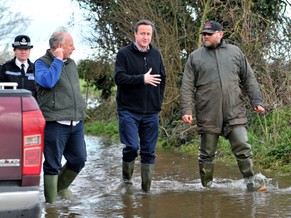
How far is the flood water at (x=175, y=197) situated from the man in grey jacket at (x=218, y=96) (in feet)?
1.23

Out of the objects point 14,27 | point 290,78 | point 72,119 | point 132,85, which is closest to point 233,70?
point 132,85

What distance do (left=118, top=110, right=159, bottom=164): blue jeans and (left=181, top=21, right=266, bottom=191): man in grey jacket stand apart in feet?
1.39

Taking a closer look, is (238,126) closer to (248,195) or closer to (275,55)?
(248,195)

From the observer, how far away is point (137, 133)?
27.2 ft

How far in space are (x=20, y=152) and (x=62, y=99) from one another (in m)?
2.44

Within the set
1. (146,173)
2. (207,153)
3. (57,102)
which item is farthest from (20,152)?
(207,153)

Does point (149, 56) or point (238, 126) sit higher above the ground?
point (149, 56)

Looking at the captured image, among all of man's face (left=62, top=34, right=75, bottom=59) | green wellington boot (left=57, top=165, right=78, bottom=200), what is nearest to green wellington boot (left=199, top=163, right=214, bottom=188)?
green wellington boot (left=57, top=165, right=78, bottom=200)

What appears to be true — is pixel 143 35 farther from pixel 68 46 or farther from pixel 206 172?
pixel 206 172

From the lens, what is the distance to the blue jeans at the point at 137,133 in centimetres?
820

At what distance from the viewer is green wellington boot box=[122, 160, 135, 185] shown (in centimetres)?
852

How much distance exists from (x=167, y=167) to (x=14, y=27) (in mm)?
32459

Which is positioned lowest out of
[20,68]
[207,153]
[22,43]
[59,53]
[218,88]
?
[207,153]

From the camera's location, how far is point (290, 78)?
1117cm
